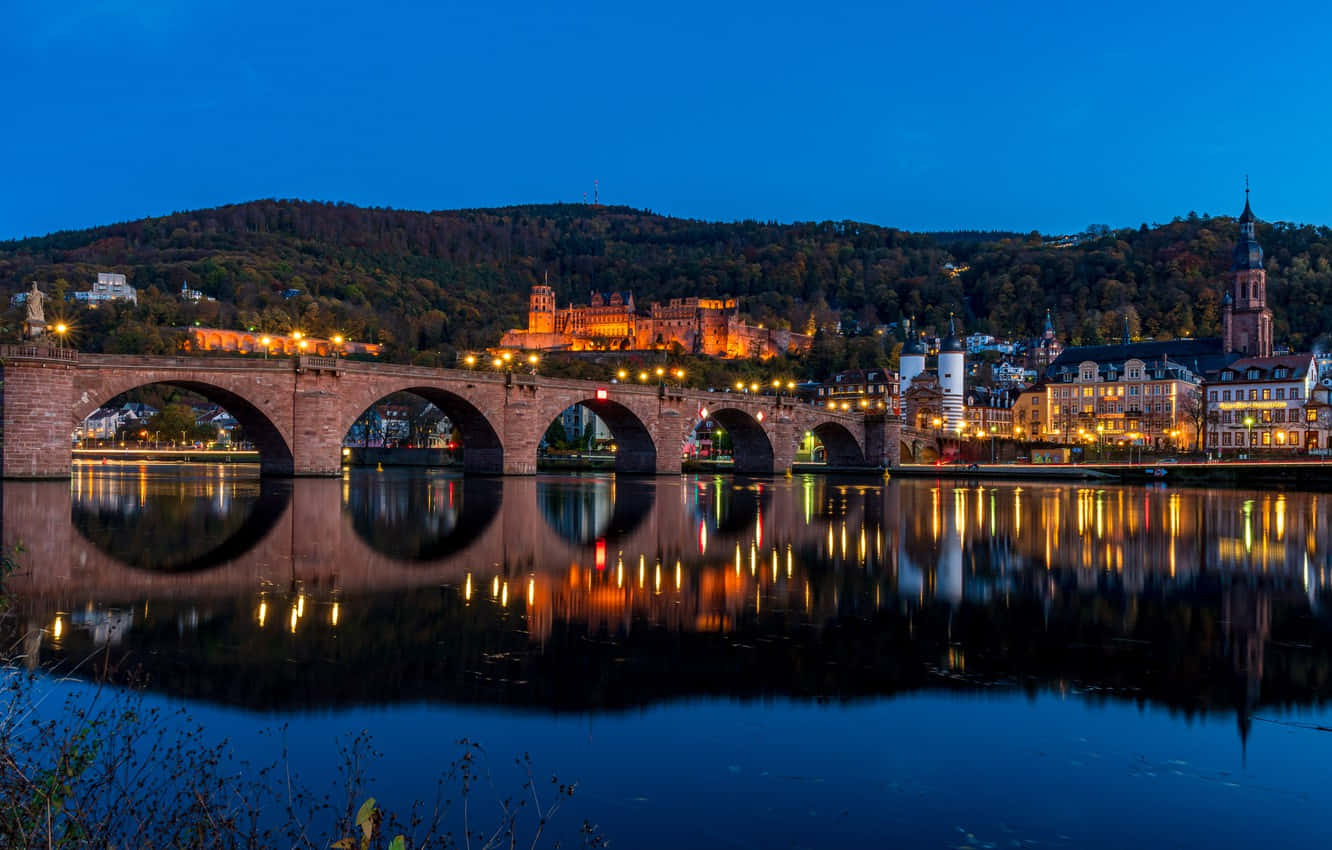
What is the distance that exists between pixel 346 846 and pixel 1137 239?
192m

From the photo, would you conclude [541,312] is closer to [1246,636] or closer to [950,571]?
[950,571]

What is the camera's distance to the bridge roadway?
36.9 m

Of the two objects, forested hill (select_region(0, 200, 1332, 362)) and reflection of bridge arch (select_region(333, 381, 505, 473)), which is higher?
forested hill (select_region(0, 200, 1332, 362))

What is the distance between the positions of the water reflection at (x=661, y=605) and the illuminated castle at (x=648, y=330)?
141 metres

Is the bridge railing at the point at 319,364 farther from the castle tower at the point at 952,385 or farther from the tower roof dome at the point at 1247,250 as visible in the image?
the tower roof dome at the point at 1247,250

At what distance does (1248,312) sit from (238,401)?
101669 millimetres

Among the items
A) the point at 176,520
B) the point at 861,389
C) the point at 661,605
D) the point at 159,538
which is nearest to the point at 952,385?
the point at 861,389

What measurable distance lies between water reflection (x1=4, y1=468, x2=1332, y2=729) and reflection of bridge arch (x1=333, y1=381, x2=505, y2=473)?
18.9m

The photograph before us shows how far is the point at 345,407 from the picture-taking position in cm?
4619

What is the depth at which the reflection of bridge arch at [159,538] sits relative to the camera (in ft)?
55.4

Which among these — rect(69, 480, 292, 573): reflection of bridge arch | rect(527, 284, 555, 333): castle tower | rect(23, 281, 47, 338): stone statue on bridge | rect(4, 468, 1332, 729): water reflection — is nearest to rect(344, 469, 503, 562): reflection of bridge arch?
rect(4, 468, 1332, 729): water reflection

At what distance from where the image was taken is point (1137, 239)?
175625 mm

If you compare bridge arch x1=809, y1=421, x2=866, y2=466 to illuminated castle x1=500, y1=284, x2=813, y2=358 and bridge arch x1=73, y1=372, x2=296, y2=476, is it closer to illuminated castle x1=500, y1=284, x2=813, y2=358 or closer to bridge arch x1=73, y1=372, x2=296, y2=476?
bridge arch x1=73, y1=372, x2=296, y2=476

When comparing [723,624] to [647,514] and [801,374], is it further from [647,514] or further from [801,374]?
[801,374]
